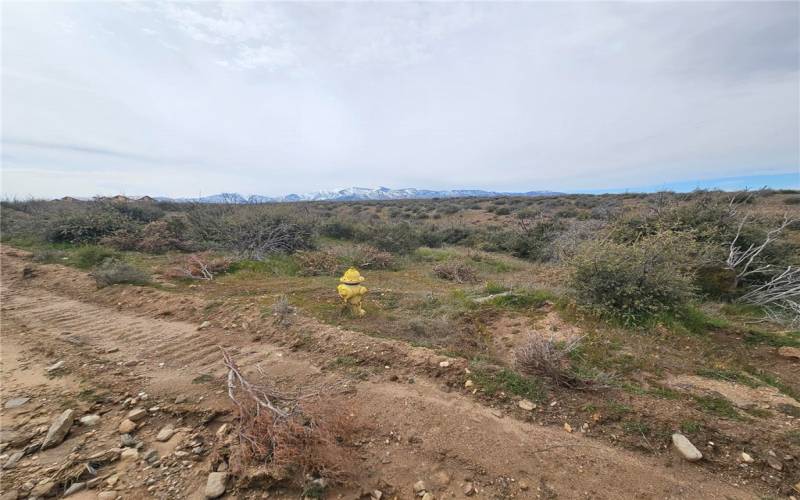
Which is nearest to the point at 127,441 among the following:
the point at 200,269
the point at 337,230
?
the point at 200,269

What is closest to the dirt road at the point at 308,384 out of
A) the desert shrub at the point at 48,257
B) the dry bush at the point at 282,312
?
the dry bush at the point at 282,312

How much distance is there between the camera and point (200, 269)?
739cm

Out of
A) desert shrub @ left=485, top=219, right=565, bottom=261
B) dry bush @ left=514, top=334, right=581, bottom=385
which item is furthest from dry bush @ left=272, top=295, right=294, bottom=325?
desert shrub @ left=485, top=219, right=565, bottom=261

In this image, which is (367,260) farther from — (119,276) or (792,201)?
(792,201)

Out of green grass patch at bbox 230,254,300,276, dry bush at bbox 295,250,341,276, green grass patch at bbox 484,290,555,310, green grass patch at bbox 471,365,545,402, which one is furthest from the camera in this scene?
dry bush at bbox 295,250,341,276

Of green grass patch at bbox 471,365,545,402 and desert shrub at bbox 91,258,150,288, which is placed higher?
desert shrub at bbox 91,258,150,288

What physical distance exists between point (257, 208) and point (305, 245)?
2864mm

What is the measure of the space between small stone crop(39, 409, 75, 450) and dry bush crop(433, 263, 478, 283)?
276 inches

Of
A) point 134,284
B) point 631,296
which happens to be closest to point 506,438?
point 631,296

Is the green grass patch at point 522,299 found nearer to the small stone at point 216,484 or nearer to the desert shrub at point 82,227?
the small stone at point 216,484

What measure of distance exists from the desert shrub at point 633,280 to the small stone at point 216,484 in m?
4.61

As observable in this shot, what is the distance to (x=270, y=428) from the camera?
7.38ft

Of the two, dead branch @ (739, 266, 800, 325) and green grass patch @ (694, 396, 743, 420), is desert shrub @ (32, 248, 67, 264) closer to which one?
green grass patch @ (694, 396, 743, 420)

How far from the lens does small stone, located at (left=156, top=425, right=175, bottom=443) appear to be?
2472mm
